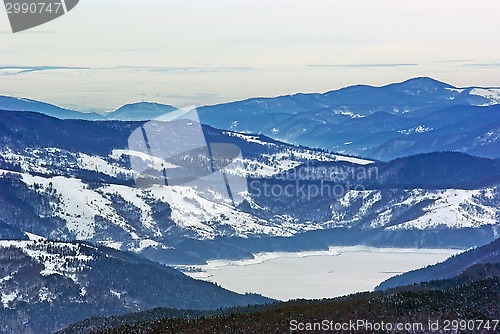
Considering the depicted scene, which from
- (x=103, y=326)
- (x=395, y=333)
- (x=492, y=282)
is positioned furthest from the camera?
(x=103, y=326)

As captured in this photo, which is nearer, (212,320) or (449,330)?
(449,330)

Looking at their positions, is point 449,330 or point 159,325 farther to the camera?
point 159,325

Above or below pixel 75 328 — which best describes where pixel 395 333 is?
above

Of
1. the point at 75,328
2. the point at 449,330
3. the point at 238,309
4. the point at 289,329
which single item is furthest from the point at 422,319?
the point at 75,328

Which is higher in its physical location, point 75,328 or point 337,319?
point 337,319

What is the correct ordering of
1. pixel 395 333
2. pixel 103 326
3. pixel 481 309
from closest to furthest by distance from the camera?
pixel 395 333
pixel 481 309
pixel 103 326

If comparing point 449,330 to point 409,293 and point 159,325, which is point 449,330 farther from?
point 159,325

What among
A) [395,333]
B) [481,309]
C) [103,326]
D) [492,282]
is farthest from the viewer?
[103,326]

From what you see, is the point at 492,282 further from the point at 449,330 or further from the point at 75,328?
the point at 75,328

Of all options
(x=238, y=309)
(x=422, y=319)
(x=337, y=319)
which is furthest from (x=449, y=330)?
(x=238, y=309)
